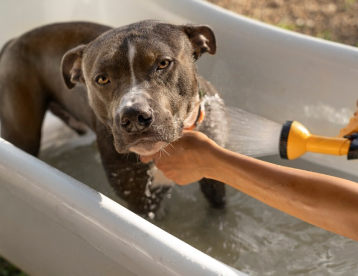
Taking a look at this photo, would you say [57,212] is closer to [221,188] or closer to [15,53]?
[221,188]

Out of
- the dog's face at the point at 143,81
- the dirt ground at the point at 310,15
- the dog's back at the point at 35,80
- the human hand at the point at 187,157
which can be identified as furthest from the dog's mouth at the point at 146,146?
the dirt ground at the point at 310,15

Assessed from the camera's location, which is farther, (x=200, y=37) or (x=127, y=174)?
(x=127, y=174)

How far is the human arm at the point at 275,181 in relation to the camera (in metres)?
1.92

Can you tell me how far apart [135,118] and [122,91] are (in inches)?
10.9

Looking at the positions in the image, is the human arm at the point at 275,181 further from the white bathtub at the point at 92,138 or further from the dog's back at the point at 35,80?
the dog's back at the point at 35,80

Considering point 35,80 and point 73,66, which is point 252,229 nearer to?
point 73,66

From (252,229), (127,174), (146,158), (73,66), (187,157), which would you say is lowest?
(252,229)

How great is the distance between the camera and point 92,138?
14.3 feet

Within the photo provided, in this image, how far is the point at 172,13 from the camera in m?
3.99

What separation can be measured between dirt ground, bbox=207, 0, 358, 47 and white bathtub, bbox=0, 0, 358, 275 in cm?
187

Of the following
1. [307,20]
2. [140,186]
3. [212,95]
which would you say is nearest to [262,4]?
[307,20]

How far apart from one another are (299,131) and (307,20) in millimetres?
3293

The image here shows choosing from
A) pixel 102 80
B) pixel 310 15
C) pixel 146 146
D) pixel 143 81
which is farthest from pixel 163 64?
pixel 310 15

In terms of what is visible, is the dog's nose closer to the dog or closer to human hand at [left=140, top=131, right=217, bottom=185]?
the dog
